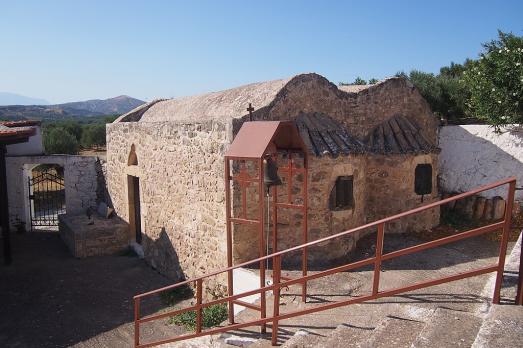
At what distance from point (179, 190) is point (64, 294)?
3279mm

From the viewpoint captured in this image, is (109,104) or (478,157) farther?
(109,104)

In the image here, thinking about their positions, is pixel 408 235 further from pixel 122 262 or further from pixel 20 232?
pixel 20 232

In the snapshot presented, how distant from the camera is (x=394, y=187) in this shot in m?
9.25

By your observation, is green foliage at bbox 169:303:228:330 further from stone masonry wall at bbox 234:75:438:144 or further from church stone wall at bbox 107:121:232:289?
stone masonry wall at bbox 234:75:438:144

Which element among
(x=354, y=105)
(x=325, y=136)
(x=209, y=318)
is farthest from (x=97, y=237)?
(x=354, y=105)

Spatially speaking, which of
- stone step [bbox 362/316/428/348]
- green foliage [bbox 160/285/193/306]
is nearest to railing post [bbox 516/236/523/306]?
stone step [bbox 362/316/428/348]

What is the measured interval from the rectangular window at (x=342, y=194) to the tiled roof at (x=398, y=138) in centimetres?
141

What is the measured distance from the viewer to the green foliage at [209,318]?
691cm

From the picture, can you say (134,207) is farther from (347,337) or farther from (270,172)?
(347,337)

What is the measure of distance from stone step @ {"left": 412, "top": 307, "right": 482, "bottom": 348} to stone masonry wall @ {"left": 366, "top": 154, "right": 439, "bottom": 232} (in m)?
5.12

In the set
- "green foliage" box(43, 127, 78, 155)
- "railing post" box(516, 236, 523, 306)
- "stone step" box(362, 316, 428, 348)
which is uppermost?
"green foliage" box(43, 127, 78, 155)

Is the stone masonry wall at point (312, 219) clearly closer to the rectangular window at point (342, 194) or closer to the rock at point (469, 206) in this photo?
the rectangular window at point (342, 194)

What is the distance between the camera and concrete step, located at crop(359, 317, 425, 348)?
3.99 metres

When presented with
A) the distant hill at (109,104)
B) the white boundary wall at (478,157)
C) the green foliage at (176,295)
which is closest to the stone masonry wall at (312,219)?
the green foliage at (176,295)
